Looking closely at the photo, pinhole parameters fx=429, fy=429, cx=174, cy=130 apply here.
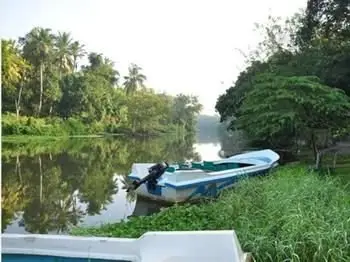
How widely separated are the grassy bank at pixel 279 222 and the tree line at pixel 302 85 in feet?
12.9

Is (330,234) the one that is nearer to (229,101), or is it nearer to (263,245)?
(263,245)

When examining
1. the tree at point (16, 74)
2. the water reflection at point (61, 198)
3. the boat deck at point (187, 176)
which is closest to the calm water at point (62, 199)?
the water reflection at point (61, 198)

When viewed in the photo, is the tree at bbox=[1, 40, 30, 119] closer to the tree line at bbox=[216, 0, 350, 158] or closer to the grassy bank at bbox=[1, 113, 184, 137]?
the grassy bank at bbox=[1, 113, 184, 137]

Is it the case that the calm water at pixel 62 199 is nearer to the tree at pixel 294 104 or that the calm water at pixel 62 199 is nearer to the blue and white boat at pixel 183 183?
the blue and white boat at pixel 183 183

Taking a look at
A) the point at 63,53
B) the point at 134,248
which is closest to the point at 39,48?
the point at 63,53

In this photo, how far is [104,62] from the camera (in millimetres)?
48094

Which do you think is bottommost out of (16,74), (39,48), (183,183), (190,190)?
(190,190)

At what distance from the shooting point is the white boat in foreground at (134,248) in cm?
240

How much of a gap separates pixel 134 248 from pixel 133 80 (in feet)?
179

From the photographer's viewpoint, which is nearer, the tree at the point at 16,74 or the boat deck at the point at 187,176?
the boat deck at the point at 187,176

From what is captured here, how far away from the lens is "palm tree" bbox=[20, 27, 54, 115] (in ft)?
124

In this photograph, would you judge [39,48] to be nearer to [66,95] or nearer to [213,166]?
[66,95]

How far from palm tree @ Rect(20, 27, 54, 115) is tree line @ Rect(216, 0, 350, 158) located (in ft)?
68.8

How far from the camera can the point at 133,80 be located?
5638cm
